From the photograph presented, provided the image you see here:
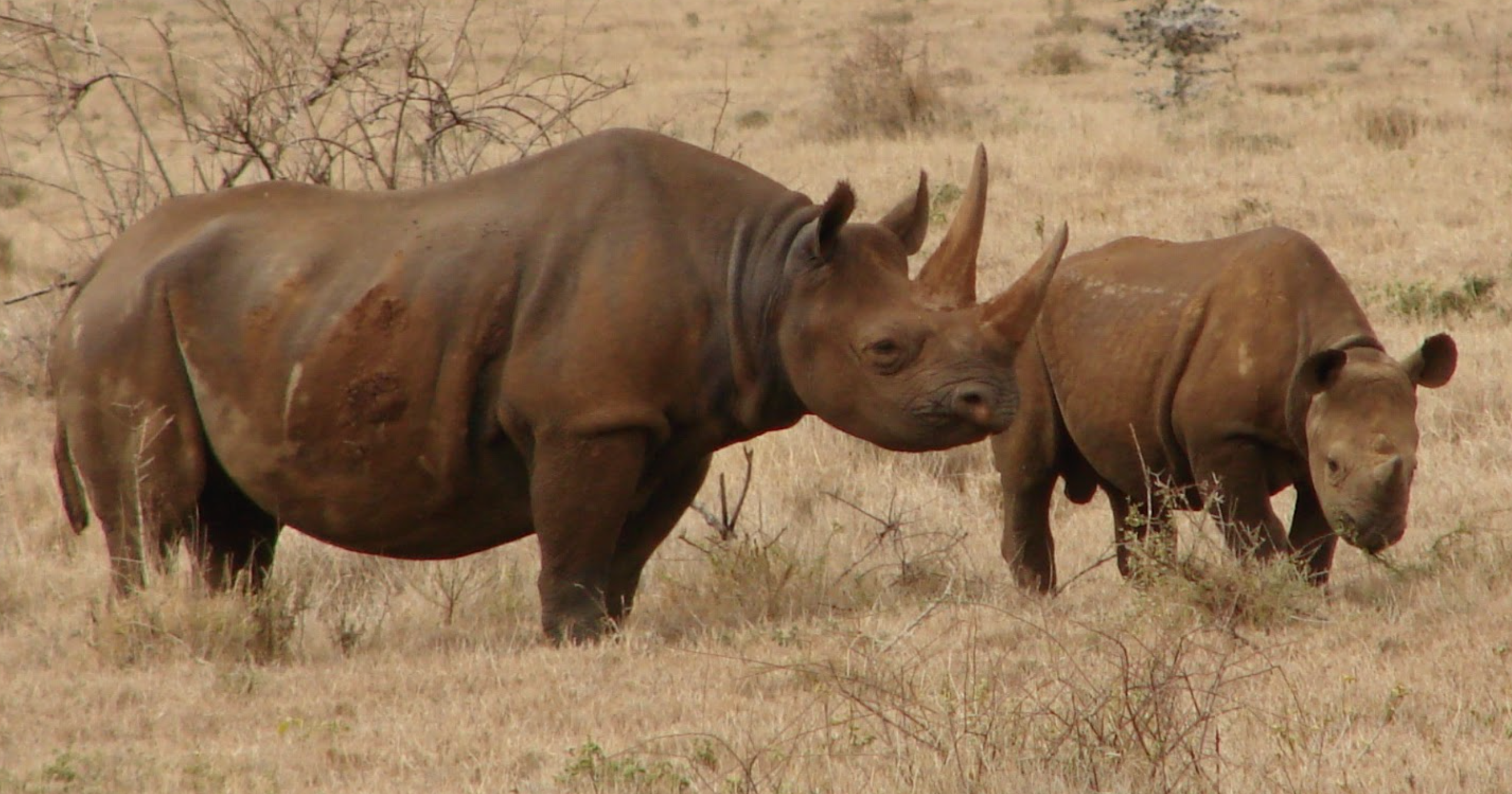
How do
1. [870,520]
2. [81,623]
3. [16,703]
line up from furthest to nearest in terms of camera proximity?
[870,520]
[81,623]
[16,703]

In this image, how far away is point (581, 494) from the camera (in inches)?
252

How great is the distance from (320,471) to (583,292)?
1056mm

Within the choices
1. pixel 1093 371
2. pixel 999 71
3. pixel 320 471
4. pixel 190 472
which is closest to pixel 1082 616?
pixel 1093 371

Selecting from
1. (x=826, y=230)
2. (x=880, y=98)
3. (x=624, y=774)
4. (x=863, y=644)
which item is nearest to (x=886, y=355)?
(x=826, y=230)

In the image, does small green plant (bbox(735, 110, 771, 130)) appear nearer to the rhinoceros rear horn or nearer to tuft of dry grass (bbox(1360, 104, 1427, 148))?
tuft of dry grass (bbox(1360, 104, 1427, 148))

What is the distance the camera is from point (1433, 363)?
707 centimetres

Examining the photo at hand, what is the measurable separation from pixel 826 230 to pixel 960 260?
1.38 feet

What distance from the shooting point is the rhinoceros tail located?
7.15 m

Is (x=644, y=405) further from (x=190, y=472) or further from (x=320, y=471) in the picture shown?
(x=190, y=472)

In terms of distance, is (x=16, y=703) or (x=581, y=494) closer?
(x=16, y=703)

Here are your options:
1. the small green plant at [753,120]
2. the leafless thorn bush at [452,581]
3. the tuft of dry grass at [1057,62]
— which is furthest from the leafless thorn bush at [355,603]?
the tuft of dry grass at [1057,62]

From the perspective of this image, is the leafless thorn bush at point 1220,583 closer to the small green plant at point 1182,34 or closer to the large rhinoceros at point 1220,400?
the large rhinoceros at point 1220,400

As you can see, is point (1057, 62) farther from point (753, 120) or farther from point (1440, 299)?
point (1440, 299)

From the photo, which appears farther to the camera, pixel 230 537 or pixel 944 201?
pixel 944 201
